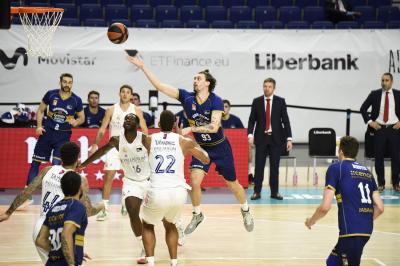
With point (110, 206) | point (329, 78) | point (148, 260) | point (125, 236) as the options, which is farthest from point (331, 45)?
point (148, 260)

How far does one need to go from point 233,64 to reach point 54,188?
14.4 meters

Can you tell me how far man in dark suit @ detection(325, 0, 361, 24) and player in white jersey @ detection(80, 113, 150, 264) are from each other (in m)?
13.7

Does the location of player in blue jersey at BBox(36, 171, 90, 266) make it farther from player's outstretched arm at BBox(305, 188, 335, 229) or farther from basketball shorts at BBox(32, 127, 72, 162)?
basketball shorts at BBox(32, 127, 72, 162)

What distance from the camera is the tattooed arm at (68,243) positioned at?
231 inches

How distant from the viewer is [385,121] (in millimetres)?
14711

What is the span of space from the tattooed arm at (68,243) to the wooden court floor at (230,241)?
9.24 feet

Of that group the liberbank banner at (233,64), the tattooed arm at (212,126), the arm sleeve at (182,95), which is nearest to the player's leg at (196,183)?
the tattooed arm at (212,126)

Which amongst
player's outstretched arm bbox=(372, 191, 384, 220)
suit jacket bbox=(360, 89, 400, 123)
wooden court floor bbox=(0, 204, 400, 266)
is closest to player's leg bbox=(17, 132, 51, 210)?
wooden court floor bbox=(0, 204, 400, 266)

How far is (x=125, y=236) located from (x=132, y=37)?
10531mm

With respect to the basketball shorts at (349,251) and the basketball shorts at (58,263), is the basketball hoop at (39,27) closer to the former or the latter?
the basketball shorts at (58,263)

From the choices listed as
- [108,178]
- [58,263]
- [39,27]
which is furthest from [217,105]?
[39,27]

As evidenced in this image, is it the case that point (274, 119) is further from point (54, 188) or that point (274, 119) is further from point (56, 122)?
point (54, 188)

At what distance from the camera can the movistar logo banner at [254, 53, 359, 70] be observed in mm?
20812

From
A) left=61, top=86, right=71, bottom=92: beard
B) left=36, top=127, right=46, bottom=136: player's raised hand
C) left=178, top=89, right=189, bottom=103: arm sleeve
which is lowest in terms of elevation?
left=36, top=127, right=46, bottom=136: player's raised hand
